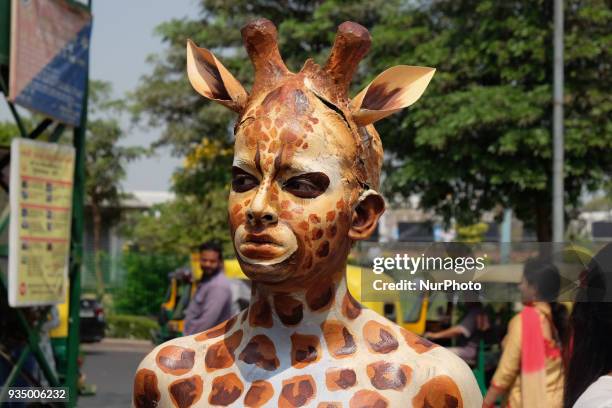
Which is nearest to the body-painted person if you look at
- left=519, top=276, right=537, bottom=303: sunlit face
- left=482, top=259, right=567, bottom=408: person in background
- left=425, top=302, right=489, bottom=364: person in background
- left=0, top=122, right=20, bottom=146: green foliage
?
left=519, top=276, right=537, bottom=303: sunlit face

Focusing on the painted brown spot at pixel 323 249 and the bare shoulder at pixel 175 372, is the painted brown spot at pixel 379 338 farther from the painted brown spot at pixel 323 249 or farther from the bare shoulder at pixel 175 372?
the bare shoulder at pixel 175 372

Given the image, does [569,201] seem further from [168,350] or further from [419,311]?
[168,350]

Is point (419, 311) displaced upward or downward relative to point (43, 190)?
downward

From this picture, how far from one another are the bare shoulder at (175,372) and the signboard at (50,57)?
3.96 meters

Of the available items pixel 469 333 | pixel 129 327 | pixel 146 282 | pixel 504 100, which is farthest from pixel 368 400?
pixel 146 282

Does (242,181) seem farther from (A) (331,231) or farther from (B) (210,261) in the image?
(B) (210,261)

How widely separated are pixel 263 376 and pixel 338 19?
1704 cm

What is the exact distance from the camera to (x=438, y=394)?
2686 millimetres

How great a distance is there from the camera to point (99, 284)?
27562 mm

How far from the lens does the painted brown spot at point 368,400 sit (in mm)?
2645

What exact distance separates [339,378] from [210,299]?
210 inches

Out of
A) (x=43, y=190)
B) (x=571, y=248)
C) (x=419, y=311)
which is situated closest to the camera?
(x=571, y=248)

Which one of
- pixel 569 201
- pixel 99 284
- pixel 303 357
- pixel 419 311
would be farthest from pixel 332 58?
pixel 99 284

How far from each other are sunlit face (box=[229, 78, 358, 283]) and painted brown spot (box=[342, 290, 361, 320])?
0.36ft
